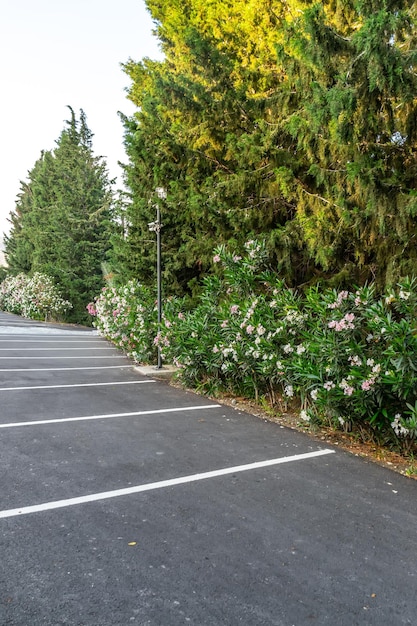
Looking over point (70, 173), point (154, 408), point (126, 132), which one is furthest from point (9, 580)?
point (70, 173)

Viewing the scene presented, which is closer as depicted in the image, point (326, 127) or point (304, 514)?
point (304, 514)

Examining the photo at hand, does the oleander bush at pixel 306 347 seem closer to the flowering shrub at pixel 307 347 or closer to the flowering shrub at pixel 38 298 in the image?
the flowering shrub at pixel 307 347

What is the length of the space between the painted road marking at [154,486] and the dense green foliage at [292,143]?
7.34 feet

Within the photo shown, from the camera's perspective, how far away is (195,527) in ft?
9.84

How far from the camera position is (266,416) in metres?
5.99

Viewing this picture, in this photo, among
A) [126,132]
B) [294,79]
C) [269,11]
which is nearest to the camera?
[294,79]

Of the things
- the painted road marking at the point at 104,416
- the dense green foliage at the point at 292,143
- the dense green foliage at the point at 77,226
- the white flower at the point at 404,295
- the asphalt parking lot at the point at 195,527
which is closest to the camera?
the asphalt parking lot at the point at 195,527

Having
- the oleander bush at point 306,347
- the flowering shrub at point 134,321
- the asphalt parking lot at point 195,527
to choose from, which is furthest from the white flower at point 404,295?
the flowering shrub at point 134,321

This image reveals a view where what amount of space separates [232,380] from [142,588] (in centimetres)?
479

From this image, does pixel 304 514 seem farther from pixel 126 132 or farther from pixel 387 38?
pixel 126 132

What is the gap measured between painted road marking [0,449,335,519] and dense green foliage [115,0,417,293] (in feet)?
7.34

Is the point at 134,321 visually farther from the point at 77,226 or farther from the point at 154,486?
the point at 77,226

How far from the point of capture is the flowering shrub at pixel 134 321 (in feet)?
32.8

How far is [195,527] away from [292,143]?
541 cm
